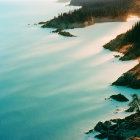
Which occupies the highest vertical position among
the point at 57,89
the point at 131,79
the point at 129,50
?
the point at 129,50

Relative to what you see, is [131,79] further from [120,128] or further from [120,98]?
[120,128]

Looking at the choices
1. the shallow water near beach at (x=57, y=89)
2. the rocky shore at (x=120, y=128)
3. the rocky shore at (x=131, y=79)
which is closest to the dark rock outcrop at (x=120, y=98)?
the shallow water near beach at (x=57, y=89)

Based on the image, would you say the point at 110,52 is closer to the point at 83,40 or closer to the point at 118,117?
the point at 83,40

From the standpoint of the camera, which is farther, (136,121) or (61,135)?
(61,135)

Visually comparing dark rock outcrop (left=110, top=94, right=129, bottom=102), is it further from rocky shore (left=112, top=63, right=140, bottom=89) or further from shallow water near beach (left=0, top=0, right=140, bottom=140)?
rocky shore (left=112, top=63, right=140, bottom=89)

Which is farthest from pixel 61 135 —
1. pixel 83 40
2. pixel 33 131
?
pixel 83 40

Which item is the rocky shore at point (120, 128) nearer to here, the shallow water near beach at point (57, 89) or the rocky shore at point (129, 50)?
the shallow water near beach at point (57, 89)

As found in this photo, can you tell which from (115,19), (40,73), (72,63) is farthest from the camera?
(115,19)

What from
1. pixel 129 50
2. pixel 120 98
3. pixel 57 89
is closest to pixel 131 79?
pixel 120 98
